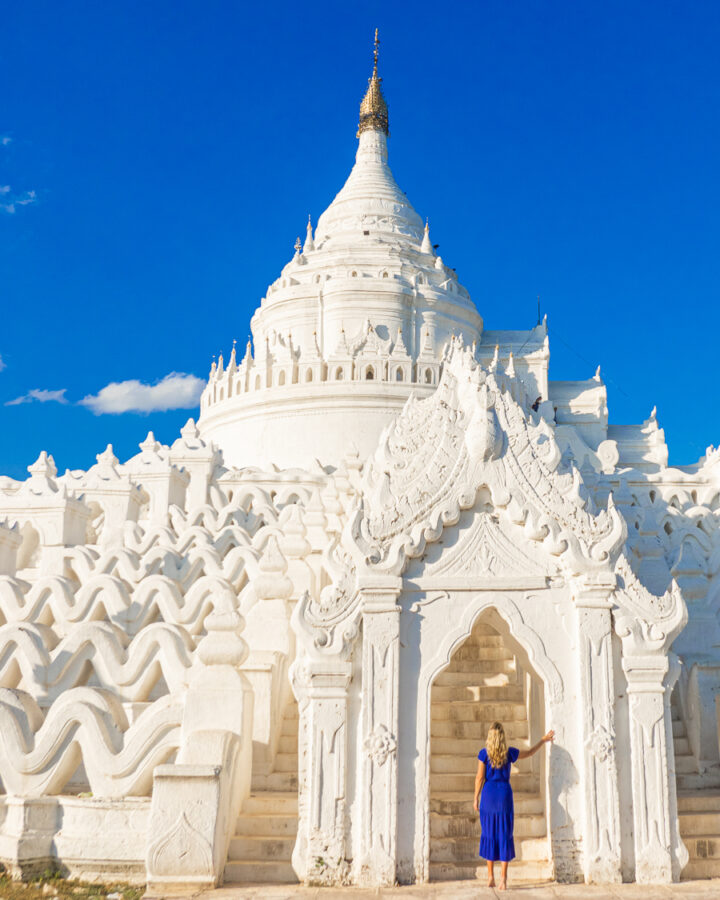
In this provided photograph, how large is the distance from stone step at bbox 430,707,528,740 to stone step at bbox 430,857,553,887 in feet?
6.30

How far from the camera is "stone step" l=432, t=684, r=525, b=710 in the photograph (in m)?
11.2

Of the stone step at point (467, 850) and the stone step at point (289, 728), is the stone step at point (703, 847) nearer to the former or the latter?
the stone step at point (467, 850)

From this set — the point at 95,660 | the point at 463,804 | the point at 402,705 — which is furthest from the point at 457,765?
the point at 95,660

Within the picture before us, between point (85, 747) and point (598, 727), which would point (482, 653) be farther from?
point (85, 747)

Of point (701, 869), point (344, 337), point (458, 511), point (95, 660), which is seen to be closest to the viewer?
point (701, 869)

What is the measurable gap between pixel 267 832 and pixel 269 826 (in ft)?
0.18

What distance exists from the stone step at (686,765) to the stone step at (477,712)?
1.74m

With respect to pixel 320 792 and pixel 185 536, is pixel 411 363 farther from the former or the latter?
pixel 320 792

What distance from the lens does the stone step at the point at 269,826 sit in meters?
8.88

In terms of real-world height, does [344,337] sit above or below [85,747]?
above

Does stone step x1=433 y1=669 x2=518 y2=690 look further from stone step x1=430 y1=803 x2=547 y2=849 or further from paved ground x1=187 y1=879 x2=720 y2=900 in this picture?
paved ground x1=187 y1=879 x2=720 y2=900

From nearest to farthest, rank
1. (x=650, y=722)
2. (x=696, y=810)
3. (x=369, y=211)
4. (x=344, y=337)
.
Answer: (x=650, y=722) < (x=696, y=810) < (x=344, y=337) < (x=369, y=211)

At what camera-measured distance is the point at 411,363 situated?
36.2 metres

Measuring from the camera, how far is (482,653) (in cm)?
1195
